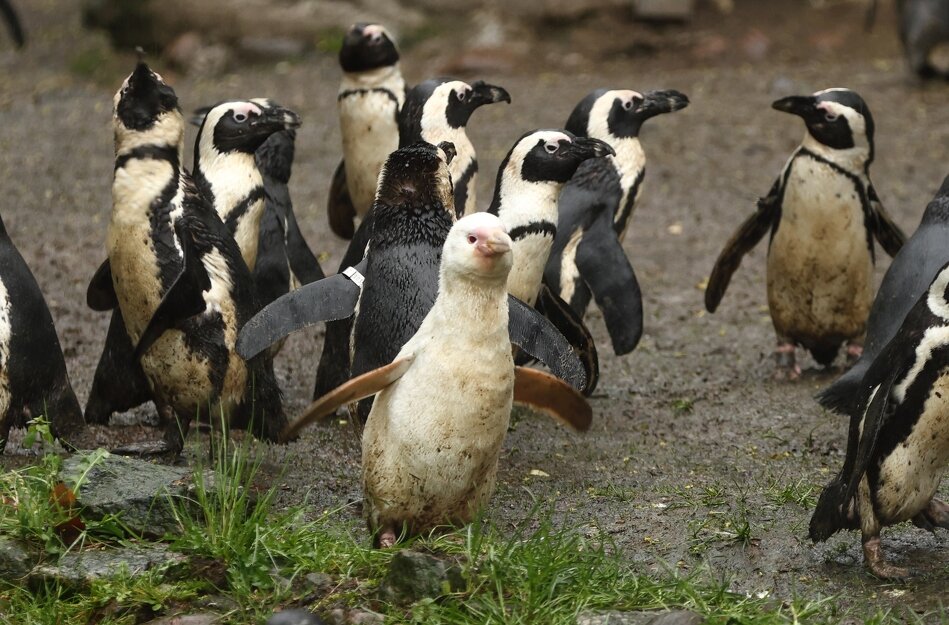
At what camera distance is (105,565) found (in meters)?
3.79

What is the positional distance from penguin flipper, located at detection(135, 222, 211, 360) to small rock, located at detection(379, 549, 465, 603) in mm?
1501

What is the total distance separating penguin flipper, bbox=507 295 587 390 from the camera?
4336mm

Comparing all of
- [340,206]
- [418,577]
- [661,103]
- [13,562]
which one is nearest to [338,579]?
[418,577]

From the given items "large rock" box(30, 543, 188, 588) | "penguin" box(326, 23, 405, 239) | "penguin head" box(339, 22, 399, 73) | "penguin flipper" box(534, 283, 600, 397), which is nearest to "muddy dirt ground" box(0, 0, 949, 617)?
"penguin flipper" box(534, 283, 600, 397)

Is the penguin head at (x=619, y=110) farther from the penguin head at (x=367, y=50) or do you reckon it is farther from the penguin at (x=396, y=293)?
the penguin at (x=396, y=293)

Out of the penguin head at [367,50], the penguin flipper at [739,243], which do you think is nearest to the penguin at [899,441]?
the penguin flipper at [739,243]

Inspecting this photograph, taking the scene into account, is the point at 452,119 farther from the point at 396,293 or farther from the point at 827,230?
the point at 827,230

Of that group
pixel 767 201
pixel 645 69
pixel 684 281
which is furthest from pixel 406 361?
pixel 645 69

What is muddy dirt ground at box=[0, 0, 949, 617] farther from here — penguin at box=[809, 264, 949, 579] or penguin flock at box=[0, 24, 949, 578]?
penguin flock at box=[0, 24, 949, 578]

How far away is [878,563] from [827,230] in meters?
2.62

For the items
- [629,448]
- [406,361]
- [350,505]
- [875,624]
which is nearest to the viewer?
[875,624]

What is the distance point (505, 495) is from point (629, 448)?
Result: 789 mm

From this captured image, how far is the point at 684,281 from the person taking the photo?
26.2ft

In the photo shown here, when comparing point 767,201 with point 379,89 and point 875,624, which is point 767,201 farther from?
point 875,624
